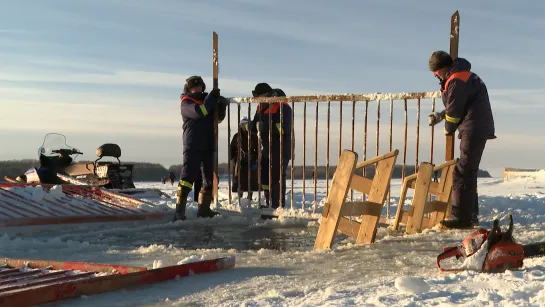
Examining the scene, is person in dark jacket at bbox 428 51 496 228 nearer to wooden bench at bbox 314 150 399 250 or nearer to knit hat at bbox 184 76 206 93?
wooden bench at bbox 314 150 399 250

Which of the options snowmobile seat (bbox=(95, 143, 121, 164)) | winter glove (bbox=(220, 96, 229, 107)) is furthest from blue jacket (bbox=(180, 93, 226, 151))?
snowmobile seat (bbox=(95, 143, 121, 164))

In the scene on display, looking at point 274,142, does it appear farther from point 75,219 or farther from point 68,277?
point 68,277

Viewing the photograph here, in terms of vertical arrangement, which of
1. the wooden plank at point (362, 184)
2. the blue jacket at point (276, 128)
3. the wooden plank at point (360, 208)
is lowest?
the wooden plank at point (360, 208)

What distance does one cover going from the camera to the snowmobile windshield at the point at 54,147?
452 inches

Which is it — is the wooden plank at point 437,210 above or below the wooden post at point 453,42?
below

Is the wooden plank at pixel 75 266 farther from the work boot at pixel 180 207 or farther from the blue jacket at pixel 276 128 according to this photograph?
the blue jacket at pixel 276 128

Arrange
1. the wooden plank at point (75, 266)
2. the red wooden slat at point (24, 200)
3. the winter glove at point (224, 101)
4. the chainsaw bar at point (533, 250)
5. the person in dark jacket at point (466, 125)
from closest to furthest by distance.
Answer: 1. the chainsaw bar at point (533, 250)
2. the wooden plank at point (75, 266)
3. the person in dark jacket at point (466, 125)
4. the red wooden slat at point (24, 200)
5. the winter glove at point (224, 101)

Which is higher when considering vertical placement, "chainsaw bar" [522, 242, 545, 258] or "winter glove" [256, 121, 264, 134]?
"winter glove" [256, 121, 264, 134]

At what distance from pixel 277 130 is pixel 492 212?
2833 mm

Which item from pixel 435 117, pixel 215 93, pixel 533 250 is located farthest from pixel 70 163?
pixel 533 250

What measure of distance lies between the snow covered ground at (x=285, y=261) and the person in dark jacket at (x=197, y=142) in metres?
0.35

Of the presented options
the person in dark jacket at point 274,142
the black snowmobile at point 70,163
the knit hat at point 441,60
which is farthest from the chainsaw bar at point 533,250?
the black snowmobile at point 70,163

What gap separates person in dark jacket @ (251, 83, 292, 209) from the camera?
317 inches

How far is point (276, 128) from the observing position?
8.20 m
